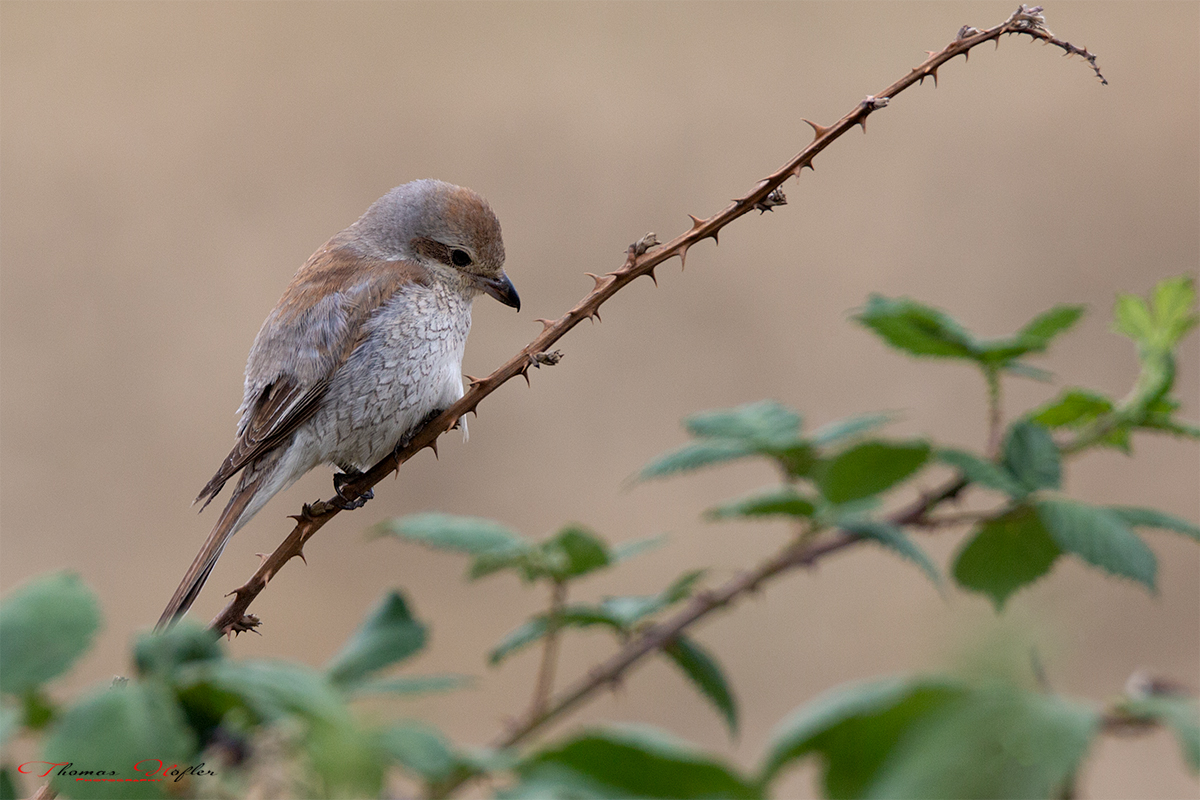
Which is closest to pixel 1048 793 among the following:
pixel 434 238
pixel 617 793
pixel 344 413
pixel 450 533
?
pixel 617 793

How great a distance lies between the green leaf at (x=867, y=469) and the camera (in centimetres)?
35

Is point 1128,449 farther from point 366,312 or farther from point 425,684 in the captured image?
point 366,312

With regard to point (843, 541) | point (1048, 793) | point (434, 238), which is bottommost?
point (1048, 793)

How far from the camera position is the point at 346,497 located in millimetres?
1006

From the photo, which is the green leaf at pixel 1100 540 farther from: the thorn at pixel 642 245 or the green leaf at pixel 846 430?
the thorn at pixel 642 245

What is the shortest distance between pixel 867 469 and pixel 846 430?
4cm

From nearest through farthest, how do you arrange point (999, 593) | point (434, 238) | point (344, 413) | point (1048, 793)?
1. point (1048, 793)
2. point (999, 593)
3. point (344, 413)
4. point (434, 238)

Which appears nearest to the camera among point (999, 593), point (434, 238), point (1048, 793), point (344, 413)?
point (1048, 793)

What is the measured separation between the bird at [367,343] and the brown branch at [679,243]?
2.57 ft

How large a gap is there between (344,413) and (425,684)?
137 cm

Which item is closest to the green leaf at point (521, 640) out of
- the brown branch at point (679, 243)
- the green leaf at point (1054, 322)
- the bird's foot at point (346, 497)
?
the green leaf at point (1054, 322)

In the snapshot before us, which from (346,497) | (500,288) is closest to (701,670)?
(346,497)

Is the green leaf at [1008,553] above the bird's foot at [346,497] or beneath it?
beneath

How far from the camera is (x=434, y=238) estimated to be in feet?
6.01
